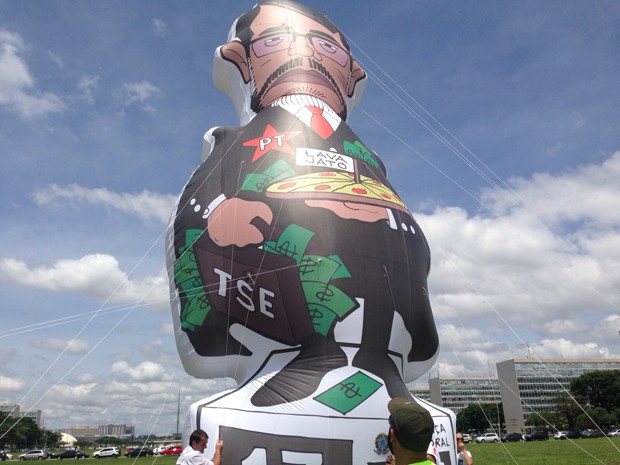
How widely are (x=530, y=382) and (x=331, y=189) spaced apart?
75.9 meters

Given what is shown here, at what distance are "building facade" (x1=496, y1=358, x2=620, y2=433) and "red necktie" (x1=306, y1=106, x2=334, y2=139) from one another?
6532 cm

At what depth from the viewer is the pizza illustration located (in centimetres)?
825

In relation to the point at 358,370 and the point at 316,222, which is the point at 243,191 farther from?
the point at 358,370

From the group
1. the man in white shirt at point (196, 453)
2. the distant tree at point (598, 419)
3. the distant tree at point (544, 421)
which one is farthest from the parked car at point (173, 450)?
the distant tree at point (544, 421)

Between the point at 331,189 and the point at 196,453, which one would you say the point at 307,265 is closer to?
the point at 331,189

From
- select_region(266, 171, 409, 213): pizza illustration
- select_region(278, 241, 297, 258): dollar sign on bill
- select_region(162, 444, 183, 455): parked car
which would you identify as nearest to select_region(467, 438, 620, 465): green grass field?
select_region(266, 171, 409, 213): pizza illustration

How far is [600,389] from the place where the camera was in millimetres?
52281

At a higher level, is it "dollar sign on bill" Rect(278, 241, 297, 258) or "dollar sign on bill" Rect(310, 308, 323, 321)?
"dollar sign on bill" Rect(278, 241, 297, 258)

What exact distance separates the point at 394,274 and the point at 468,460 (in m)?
2.89

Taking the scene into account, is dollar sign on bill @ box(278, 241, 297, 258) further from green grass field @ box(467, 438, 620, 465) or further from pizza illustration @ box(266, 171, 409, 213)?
green grass field @ box(467, 438, 620, 465)

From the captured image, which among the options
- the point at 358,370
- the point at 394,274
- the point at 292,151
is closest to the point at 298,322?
the point at 358,370

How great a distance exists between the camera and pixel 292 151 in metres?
8.86

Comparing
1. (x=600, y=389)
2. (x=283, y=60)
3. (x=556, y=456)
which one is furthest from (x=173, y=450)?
(x=600, y=389)

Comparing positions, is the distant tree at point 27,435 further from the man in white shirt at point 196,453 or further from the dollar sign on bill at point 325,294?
the man in white shirt at point 196,453
